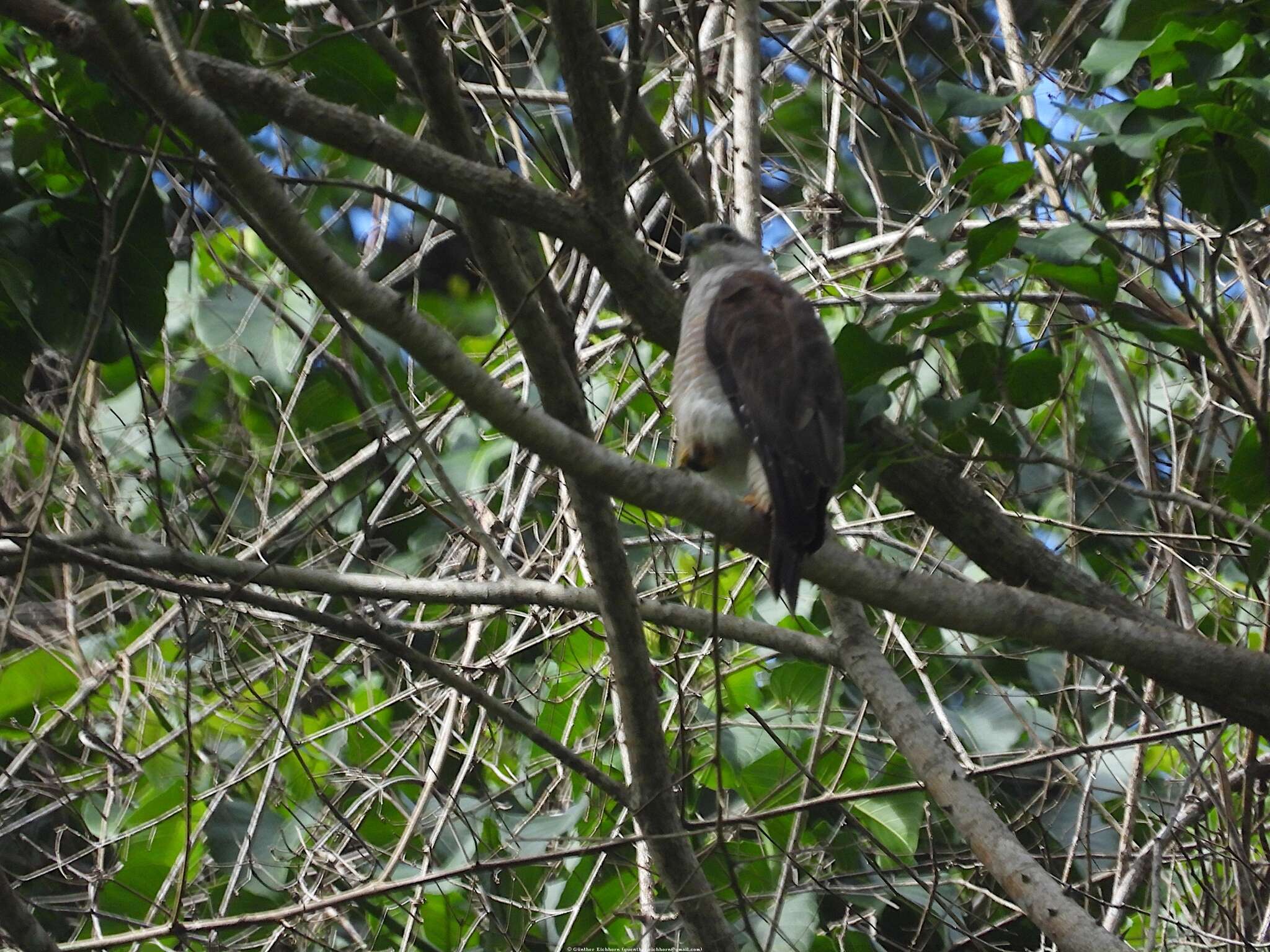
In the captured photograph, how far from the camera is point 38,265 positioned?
286cm

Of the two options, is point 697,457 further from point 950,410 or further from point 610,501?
point 950,410

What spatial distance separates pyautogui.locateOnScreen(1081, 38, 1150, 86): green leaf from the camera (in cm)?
264

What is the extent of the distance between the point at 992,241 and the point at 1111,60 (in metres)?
0.60

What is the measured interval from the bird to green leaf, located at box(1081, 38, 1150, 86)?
89 centimetres

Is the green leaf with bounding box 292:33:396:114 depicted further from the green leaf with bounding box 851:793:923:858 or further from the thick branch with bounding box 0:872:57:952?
the green leaf with bounding box 851:793:923:858

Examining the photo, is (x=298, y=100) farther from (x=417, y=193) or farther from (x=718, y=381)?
(x=417, y=193)

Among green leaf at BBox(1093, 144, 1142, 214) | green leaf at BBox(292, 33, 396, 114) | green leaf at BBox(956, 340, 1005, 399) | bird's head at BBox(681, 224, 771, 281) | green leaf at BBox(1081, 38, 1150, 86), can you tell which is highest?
bird's head at BBox(681, 224, 771, 281)

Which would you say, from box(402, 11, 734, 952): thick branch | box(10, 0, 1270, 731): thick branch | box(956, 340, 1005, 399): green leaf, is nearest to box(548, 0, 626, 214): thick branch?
box(402, 11, 734, 952): thick branch

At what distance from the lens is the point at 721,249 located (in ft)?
12.3

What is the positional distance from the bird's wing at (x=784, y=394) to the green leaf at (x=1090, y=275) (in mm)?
606

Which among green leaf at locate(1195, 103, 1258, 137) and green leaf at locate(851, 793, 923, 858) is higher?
green leaf at locate(1195, 103, 1258, 137)

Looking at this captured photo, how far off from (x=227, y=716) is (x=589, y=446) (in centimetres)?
275

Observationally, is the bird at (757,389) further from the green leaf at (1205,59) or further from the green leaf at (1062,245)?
the green leaf at (1205,59)

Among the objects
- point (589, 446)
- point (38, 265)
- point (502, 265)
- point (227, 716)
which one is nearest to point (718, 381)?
point (502, 265)
